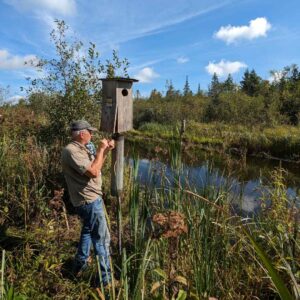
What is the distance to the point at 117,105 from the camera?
14.2ft

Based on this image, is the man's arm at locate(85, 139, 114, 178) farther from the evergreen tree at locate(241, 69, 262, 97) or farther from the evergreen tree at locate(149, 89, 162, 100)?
the evergreen tree at locate(149, 89, 162, 100)

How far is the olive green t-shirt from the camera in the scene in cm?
336

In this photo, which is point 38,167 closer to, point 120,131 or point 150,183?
point 120,131

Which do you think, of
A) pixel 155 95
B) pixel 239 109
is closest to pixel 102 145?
pixel 239 109

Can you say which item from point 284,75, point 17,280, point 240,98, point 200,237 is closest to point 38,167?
point 17,280

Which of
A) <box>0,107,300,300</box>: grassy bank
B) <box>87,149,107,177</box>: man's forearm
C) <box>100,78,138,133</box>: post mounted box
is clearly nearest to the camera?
<box>0,107,300,300</box>: grassy bank

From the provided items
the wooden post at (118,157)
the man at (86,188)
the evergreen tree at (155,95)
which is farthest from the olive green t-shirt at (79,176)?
the evergreen tree at (155,95)

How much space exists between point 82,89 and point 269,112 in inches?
713

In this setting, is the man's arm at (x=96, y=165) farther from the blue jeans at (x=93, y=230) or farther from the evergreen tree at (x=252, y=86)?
the evergreen tree at (x=252, y=86)

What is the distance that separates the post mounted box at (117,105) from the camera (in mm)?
4277

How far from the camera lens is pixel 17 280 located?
3080 mm

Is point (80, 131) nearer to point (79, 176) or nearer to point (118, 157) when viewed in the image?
point (79, 176)

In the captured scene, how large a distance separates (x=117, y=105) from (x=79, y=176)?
1.21 m

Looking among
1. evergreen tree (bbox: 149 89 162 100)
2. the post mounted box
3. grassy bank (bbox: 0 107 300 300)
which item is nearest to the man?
grassy bank (bbox: 0 107 300 300)
